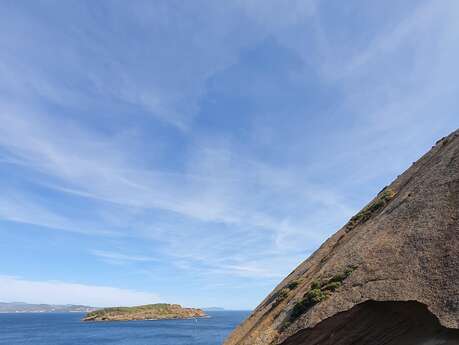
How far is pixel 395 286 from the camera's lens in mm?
23141

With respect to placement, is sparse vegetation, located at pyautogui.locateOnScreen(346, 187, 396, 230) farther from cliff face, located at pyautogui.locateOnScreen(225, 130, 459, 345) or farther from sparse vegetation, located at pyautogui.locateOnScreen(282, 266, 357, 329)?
sparse vegetation, located at pyautogui.locateOnScreen(282, 266, 357, 329)

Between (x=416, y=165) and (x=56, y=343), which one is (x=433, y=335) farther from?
(x=56, y=343)

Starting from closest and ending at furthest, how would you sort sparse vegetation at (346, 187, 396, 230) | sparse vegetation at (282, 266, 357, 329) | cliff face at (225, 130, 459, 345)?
1. cliff face at (225, 130, 459, 345)
2. sparse vegetation at (282, 266, 357, 329)
3. sparse vegetation at (346, 187, 396, 230)

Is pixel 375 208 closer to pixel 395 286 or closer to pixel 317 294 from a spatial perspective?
pixel 317 294

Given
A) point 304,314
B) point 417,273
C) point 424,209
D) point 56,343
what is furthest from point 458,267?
point 56,343

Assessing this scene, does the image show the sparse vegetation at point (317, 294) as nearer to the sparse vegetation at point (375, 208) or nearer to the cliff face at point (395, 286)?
the cliff face at point (395, 286)

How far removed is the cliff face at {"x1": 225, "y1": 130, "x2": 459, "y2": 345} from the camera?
22078mm

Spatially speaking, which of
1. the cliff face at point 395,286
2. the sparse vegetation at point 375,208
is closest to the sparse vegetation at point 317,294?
the cliff face at point 395,286

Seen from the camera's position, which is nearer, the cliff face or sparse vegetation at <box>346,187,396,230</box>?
the cliff face

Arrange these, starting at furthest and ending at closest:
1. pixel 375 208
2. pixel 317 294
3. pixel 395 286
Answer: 1. pixel 375 208
2. pixel 317 294
3. pixel 395 286

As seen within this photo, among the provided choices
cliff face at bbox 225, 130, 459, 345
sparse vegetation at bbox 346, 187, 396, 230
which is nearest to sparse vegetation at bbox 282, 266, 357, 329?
cliff face at bbox 225, 130, 459, 345

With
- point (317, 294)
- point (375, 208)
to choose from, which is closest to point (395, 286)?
point (317, 294)

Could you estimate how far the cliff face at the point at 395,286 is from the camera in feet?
72.4

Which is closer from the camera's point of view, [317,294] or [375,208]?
[317,294]
